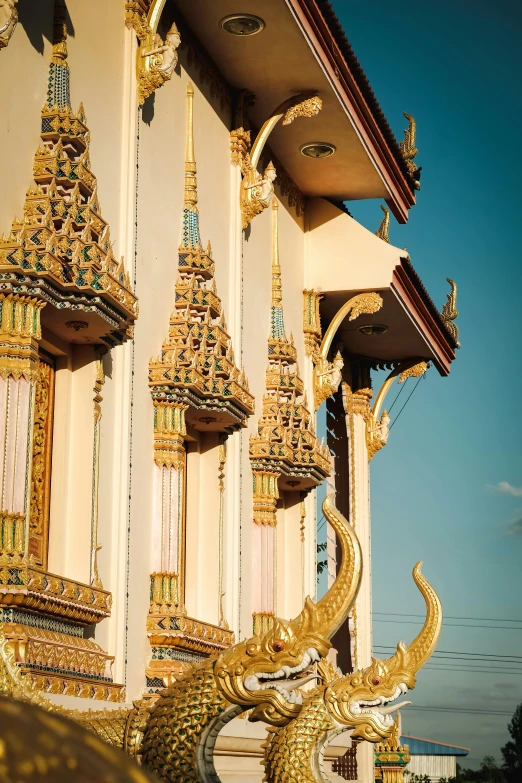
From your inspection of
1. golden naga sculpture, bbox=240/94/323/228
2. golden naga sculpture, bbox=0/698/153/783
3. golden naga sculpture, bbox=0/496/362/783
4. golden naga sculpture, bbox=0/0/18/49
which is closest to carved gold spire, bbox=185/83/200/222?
golden naga sculpture, bbox=240/94/323/228

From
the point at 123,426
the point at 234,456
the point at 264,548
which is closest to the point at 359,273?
the point at 234,456

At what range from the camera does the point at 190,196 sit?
8984mm

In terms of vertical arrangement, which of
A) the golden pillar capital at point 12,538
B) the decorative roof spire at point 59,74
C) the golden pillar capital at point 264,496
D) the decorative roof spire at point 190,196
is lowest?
the golden pillar capital at point 12,538

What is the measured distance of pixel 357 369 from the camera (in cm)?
1533

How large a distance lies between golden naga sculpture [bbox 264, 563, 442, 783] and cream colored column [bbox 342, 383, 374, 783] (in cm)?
673

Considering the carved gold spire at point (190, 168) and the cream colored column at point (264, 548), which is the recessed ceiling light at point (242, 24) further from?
the cream colored column at point (264, 548)

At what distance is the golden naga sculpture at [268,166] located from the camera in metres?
10.4

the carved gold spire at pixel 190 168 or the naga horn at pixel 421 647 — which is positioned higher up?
the carved gold spire at pixel 190 168

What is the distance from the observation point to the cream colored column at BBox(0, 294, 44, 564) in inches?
218

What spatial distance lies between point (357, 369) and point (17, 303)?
9.74m

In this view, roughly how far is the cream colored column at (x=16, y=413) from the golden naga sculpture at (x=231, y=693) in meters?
0.82

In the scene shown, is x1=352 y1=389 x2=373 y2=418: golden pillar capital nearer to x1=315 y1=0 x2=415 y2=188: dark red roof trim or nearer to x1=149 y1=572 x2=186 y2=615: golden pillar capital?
x1=315 y1=0 x2=415 y2=188: dark red roof trim

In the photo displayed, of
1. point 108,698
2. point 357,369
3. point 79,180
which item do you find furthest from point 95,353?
point 357,369

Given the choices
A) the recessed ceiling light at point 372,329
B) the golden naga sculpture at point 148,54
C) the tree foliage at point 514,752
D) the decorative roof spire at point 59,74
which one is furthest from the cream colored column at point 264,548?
the tree foliage at point 514,752
